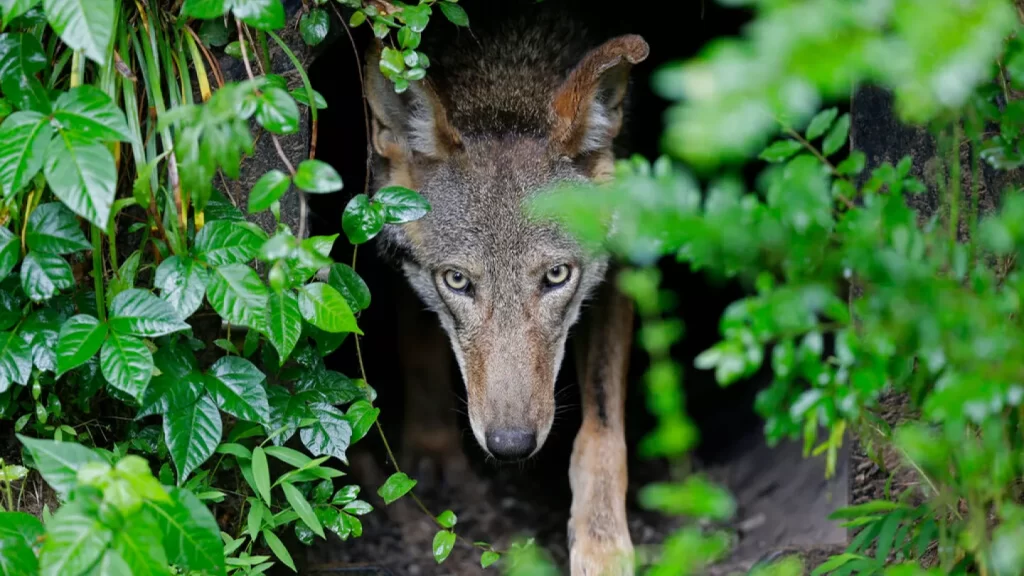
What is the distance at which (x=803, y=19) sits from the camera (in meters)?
1.14

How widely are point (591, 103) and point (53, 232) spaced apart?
80.1 inches

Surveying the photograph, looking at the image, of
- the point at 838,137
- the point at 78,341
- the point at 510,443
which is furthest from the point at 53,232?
the point at 838,137

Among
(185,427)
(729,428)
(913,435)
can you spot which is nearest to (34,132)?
(185,427)

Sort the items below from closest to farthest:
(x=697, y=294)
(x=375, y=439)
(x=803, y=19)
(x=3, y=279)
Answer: (x=803, y=19)
(x=3, y=279)
(x=375, y=439)
(x=697, y=294)

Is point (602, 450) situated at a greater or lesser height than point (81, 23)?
lesser

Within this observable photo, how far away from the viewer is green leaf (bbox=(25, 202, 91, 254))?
9.07 feet

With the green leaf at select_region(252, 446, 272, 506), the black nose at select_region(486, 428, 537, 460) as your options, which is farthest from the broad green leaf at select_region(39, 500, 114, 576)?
the black nose at select_region(486, 428, 537, 460)

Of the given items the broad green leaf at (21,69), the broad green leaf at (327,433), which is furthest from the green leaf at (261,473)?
the broad green leaf at (21,69)

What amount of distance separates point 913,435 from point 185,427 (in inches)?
83.1

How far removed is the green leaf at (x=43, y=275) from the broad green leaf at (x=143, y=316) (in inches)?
7.8

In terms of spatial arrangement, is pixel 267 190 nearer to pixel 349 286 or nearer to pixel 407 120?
pixel 349 286

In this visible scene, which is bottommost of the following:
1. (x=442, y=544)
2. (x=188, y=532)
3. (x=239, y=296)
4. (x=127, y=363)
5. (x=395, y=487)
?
(x=442, y=544)

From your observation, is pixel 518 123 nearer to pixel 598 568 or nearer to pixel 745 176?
pixel 598 568

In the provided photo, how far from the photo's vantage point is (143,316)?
269cm
